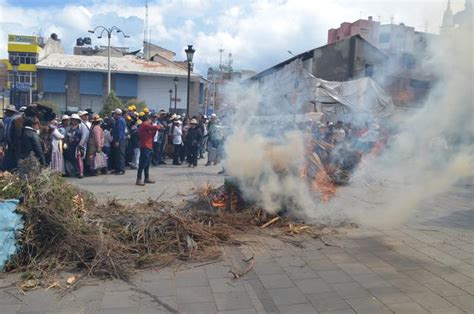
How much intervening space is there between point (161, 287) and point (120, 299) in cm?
46

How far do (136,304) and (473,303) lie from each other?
331 centimetres

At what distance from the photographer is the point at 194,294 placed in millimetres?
4145

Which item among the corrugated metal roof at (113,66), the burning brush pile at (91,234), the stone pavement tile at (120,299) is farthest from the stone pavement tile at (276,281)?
the corrugated metal roof at (113,66)

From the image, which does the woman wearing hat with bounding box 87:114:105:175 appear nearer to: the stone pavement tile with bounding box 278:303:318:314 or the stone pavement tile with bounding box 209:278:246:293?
the stone pavement tile with bounding box 209:278:246:293

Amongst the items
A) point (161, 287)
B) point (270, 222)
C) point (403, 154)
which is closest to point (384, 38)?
point (403, 154)

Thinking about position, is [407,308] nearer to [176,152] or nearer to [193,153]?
[193,153]

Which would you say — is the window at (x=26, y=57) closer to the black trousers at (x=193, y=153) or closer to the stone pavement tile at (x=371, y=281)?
the black trousers at (x=193, y=153)

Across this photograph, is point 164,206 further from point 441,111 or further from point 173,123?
point 173,123

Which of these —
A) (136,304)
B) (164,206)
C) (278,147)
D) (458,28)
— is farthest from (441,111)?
(136,304)

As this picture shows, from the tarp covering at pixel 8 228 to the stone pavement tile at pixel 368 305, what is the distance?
373cm

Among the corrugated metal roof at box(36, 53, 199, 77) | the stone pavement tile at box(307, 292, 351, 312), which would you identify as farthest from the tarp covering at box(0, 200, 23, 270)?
the corrugated metal roof at box(36, 53, 199, 77)

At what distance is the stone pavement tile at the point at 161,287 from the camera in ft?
13.6

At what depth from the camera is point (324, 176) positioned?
757cm

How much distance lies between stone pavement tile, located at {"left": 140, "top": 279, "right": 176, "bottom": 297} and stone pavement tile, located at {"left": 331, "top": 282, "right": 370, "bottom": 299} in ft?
5.70
